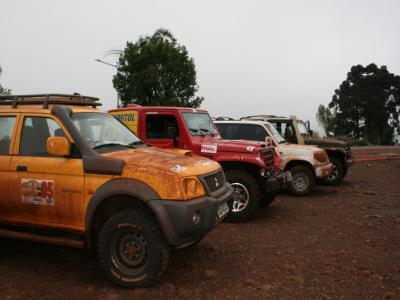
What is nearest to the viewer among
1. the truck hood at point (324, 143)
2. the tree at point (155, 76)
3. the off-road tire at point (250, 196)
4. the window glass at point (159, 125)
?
the off-road tire at point (250, 196)

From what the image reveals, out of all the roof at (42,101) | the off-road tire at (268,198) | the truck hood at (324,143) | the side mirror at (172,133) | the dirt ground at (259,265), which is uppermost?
the roof at (42,101)

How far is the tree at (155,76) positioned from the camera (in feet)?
117

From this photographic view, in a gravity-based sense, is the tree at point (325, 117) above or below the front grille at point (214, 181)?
above

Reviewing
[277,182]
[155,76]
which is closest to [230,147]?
[277,182]

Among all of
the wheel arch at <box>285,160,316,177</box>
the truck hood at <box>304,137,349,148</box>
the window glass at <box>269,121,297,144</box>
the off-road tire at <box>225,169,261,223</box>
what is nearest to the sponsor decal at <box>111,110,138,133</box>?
the off-road tire at <box>225,169,261,223</box>

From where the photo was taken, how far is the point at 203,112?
8.42 meters

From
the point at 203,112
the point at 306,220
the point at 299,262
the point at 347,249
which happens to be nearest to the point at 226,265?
the point at 299,262

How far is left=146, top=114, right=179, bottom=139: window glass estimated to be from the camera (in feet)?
25.2

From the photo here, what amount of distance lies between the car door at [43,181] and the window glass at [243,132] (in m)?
5.92

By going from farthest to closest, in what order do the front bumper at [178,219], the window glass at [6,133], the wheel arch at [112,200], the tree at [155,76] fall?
the tree at [155,76], the window glass at [6,133], the wheel arch at [112,200], the front bumper at [178,219]

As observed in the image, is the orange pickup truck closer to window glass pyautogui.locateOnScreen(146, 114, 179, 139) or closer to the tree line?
window glass pyautogui.locateOnScreen(146, 114, 179, 139)

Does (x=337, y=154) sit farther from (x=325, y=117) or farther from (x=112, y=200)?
(x=325, y=117)

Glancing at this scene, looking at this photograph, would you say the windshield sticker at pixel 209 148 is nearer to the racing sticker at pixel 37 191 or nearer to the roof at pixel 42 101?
the roof at pixel 42 101

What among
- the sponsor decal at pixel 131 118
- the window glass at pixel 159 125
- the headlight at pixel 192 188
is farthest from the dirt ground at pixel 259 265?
the sponsor decal at pixel 131 118
